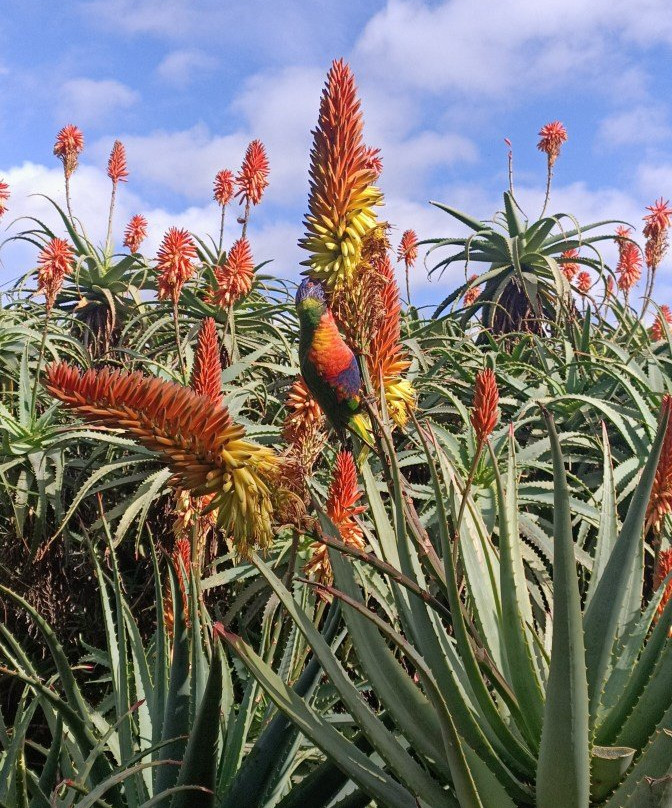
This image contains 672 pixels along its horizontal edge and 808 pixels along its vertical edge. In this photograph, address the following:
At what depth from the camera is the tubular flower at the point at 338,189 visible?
1050mm

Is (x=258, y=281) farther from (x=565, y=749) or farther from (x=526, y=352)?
(x=565, y=749)

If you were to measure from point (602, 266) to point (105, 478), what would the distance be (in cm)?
311

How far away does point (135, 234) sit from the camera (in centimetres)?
522

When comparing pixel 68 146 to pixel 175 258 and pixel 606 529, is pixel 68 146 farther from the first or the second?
pixel 606 529

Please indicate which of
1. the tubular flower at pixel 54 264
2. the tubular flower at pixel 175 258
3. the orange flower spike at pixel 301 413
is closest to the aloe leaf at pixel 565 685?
the orange flower spike at pixel 301 413

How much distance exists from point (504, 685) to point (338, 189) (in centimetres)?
69

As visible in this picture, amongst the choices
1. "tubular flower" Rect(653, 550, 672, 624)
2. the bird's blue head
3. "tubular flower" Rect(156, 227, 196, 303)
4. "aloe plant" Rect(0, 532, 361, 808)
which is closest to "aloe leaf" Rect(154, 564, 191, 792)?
"aloe plant" Rect(0, 532, 361, 808)

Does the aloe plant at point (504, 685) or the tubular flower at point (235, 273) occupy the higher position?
the tubular flower at point (235, 273)

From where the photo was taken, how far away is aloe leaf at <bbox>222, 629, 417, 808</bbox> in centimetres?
97

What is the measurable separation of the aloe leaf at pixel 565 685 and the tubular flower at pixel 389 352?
35 cm

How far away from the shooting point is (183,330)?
4246 mm

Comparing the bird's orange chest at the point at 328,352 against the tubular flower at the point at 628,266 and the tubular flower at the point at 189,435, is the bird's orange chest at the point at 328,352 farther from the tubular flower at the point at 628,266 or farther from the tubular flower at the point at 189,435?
the tubular flower at the point at 628,266

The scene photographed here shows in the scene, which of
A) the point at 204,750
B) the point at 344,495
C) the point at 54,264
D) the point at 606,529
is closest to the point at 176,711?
the point at 204,750

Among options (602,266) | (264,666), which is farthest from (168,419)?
(602,266)
